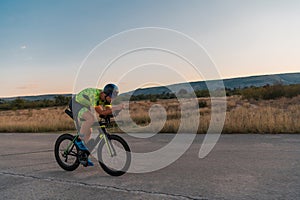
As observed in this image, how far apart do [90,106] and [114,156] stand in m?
1.09

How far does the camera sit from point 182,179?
494 centimetres

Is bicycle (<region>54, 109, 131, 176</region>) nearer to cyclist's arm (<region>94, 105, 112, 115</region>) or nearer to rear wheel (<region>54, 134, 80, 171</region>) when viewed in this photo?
cyclist's arm (<region>94, 105, 112, 115</region>)

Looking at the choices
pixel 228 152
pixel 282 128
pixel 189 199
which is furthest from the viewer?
pixel 282 128

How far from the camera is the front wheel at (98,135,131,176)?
5434 mm

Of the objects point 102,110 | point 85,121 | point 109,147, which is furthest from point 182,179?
point 85,121

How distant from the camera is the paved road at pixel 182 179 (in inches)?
165

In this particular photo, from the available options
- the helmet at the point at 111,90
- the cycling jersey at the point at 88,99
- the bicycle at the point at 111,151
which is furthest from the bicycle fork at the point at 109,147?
the helmet at the point at 111,90

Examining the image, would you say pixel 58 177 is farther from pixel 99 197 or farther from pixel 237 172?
pixel 237 172

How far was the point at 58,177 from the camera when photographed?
552 cm

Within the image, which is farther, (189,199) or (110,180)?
(110,180)

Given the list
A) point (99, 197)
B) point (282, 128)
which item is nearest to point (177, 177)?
point (99, 197)

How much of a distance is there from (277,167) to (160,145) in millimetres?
4111

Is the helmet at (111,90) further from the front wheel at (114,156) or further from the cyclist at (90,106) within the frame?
the front wheel at (114,156)

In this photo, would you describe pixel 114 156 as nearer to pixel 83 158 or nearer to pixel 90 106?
pixel 83 158
